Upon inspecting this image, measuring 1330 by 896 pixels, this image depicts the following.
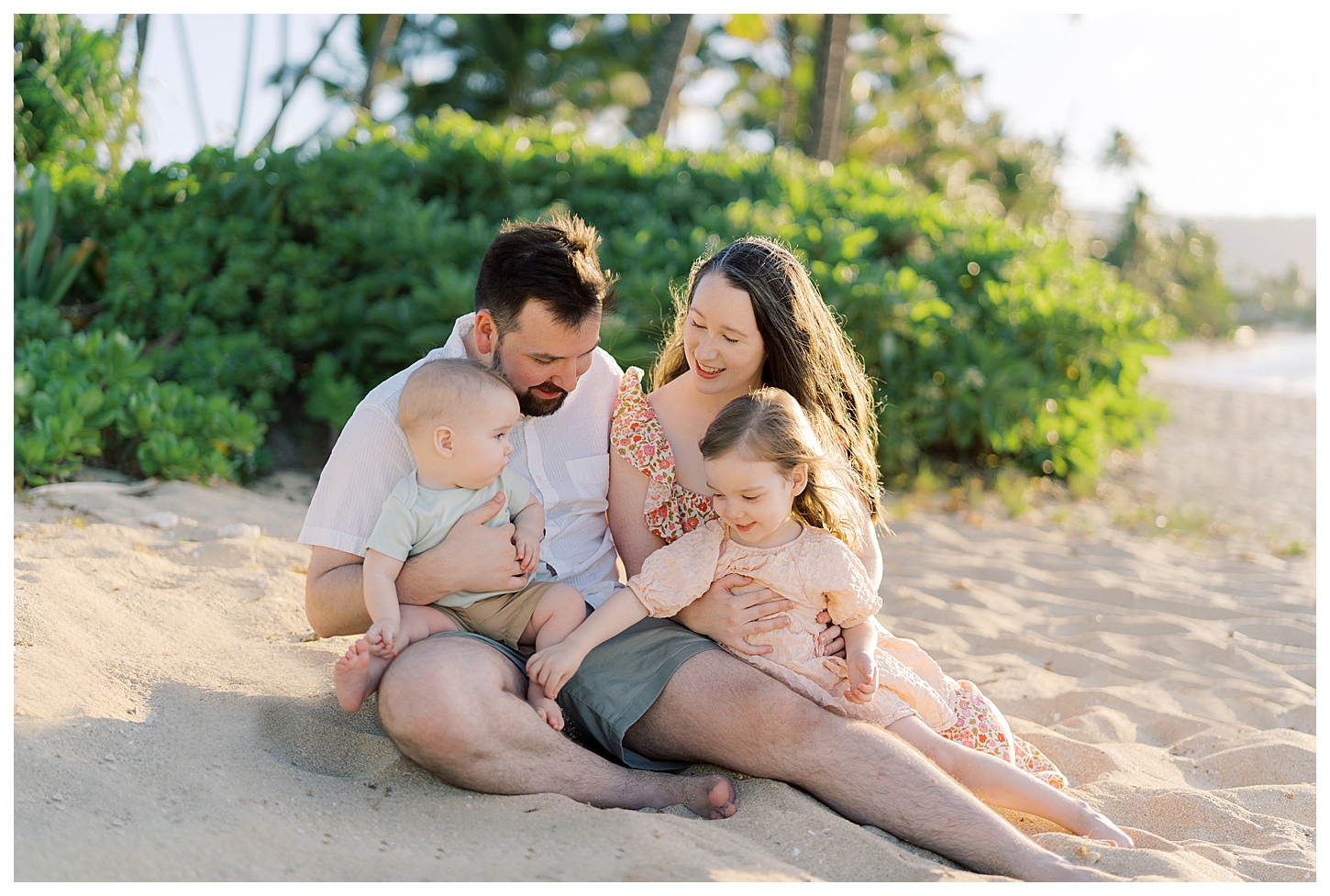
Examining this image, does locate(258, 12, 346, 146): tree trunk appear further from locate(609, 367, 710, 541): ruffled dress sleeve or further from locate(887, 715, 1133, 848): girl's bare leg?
locate(887, 715, 1133, 848): girl's bare leg

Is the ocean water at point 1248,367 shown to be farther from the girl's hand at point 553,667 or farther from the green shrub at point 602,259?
the girl's hand at point 553,667

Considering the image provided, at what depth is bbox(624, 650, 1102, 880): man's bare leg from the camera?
2.43 metres

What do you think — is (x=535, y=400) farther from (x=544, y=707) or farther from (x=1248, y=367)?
(x=1248, y=367)

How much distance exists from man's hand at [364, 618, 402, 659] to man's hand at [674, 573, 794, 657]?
799 mm

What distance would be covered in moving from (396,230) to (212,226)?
4.14 feet

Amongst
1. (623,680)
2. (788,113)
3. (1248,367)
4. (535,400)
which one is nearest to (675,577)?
(623,680)

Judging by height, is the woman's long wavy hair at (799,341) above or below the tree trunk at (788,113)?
below

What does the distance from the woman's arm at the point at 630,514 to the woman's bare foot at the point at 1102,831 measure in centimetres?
134

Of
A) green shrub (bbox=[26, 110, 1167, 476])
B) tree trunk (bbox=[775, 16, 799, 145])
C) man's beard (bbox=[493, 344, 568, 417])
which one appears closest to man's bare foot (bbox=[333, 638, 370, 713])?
man's beard (bbox=[493, 344, 568, 417])

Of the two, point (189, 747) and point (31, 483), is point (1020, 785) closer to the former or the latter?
point (189, 747)

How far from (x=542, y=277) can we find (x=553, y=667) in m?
1.07

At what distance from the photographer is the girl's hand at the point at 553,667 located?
2596mm

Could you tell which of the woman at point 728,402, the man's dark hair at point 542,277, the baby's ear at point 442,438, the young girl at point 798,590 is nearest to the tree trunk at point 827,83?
the woman at point 728,402

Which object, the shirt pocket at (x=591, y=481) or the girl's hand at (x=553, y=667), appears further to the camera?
the shirt pocket at (x=591, y=481)
